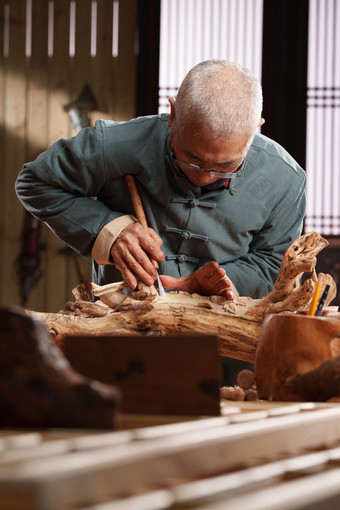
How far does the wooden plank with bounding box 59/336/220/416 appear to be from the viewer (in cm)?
63

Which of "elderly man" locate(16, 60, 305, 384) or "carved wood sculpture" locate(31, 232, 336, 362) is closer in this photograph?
"carved wood sculpture" locate(31, 232, 336, 362)

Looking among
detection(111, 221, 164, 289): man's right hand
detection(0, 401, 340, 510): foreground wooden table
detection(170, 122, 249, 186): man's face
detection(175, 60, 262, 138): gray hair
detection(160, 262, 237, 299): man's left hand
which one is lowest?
detection(160, 262, 237, 299): man's left hand

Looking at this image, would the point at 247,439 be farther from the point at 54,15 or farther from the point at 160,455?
the point at 54,15

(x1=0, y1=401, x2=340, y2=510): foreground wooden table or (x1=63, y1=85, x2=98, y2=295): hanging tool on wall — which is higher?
(x1=63, y1=85, x2=98, y2=295): hanging tool on wall

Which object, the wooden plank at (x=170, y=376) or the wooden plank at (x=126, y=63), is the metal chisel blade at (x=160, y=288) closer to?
the wooden plank at (x=170, y=376)

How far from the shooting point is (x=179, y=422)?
568 mm

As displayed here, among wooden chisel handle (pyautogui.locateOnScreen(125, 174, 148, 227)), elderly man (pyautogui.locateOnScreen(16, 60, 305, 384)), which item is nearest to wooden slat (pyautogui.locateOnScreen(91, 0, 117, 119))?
elderly man (pyautogui.locateOnScreen(16, 60, 305, 384))

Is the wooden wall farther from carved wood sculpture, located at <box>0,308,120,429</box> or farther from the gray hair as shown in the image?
carved wood sculpture, located at <box>0,308,120,429</box>

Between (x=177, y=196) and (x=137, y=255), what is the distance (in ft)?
1.00

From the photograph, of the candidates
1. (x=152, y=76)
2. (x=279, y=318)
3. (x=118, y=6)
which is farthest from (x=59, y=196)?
(x=118, y=6)

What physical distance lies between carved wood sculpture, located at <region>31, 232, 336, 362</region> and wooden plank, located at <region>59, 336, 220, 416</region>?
768 mm

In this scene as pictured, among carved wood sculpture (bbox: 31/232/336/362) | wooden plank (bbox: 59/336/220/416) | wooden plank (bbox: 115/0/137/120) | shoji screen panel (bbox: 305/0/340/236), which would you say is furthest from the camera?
wooden plank (bbox: 115/0/137/120)

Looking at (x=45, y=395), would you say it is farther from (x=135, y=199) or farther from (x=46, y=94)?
(x=46, y=94)

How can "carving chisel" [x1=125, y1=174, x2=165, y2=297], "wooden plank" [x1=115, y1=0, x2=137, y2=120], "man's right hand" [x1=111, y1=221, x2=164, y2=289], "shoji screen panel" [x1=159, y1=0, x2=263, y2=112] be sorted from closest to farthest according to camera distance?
"man's right hand" [x1=111, y1=221, x2=164, y2=289] → "carving chisel" [x1=125, y1=174, x2=165, y2=297] → "shoji screen panel" [x1=159, y1=0, x2=263, y2=112] → "wooden plank" [x1=115, y1=0, x2=137, y2=120]
